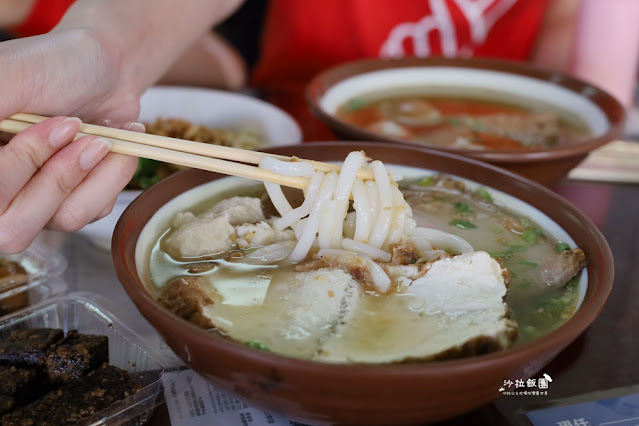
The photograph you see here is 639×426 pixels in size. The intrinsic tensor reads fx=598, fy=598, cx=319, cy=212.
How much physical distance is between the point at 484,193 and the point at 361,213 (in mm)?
401

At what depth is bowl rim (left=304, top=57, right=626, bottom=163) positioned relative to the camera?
5.82 ft

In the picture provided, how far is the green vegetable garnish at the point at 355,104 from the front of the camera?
2.49 metres

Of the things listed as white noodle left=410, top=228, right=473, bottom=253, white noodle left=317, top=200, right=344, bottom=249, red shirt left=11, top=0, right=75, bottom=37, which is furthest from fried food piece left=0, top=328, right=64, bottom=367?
red shirt left=11, top=0, right=75, bottom=37

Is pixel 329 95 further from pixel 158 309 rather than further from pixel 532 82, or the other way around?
pixel 158 309

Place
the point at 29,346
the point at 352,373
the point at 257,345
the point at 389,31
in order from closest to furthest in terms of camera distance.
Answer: the point at 352,373 < the point at 257,345 < the point at 29,346 < the point at 389,31

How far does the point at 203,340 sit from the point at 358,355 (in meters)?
0.26

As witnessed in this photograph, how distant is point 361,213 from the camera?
138 centimetres

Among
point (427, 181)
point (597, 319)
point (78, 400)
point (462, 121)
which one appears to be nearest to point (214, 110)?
point (462, 121)

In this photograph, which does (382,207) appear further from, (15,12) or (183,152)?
(15,12)

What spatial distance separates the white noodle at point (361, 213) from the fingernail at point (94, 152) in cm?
56

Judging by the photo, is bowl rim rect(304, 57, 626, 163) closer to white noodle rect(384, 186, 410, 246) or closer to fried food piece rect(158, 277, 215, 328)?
white noodle rect(384, 186, 410, 246)

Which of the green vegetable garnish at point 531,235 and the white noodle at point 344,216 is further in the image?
the green vegetable garnish at point 531,235

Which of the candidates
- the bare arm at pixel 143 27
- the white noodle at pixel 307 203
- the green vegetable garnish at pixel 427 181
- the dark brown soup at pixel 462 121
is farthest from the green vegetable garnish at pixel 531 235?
the bare arm at pixel 143 27

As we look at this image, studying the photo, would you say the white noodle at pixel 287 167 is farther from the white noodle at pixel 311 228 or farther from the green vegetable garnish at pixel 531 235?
the green vegetable garnish at pixel 531 235
